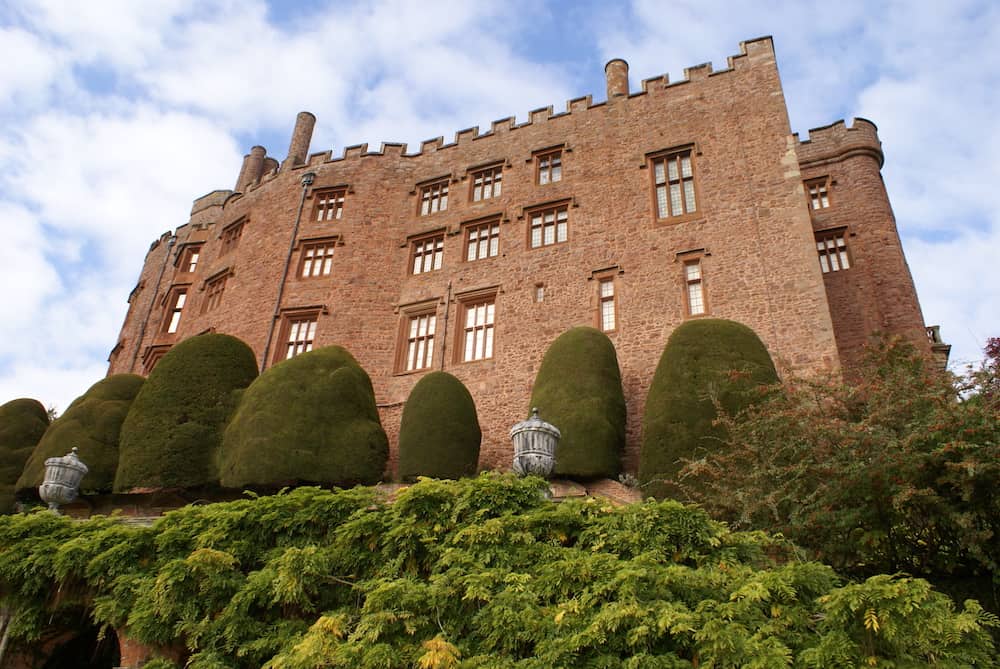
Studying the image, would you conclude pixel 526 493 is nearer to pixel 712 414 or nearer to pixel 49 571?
pixel 712 414

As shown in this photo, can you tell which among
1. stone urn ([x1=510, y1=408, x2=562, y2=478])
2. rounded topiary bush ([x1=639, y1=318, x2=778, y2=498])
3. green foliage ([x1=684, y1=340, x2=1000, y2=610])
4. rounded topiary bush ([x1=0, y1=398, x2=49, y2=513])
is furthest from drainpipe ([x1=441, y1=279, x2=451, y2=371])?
rounded topiary bush ([x1=0, y1=398, x2=49, y2=513])

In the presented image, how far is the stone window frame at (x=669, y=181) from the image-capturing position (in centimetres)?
1691

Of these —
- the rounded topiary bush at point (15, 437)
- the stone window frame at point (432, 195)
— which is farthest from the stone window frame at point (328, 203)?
the rounded topiary bush at point (15, 437)

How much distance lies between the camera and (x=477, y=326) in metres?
17.8

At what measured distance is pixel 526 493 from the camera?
7.80m

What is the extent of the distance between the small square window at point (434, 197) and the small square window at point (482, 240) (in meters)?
1.78

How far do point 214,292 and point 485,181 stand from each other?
9.67m

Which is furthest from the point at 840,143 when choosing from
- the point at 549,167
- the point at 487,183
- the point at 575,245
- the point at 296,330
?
the point at 296,330

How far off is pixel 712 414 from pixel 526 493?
4.73 m

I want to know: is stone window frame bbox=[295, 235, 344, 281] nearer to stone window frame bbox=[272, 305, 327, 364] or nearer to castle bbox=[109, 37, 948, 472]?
castle bbox=[109, 37, 948, 472]

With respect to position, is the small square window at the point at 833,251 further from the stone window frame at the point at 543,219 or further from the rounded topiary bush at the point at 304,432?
the rounded topiary bush at the point at 304,432

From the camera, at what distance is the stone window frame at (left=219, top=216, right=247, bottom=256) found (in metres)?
23.4

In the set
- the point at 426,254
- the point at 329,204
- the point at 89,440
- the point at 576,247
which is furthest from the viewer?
the point at 329,204

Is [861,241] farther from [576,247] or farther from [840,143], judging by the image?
[576,247]
